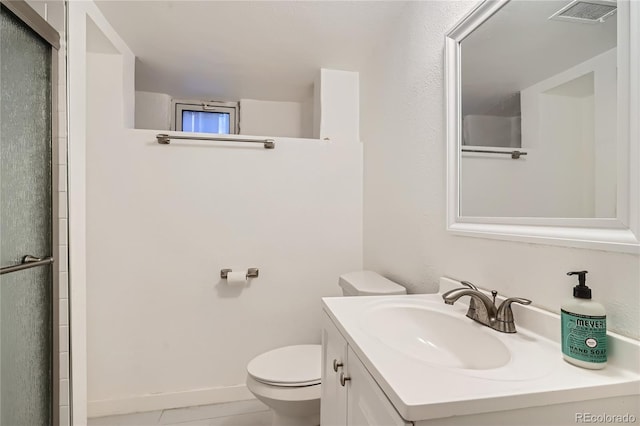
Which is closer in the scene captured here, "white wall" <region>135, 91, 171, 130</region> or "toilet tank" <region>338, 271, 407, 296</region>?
"toilet tank" <region>338, 271, 407, 296</region>

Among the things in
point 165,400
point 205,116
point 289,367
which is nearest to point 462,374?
point 289,367

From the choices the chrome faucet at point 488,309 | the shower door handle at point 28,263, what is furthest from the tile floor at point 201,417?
the chrome faucet at point 488,309

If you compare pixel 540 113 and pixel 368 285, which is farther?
pixel 368 285

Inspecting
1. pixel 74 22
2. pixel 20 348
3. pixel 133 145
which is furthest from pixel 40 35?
pixel 20 348

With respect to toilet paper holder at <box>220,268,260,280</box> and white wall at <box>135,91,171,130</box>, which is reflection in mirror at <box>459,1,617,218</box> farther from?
white wall at <box>135,91,171,130</box>

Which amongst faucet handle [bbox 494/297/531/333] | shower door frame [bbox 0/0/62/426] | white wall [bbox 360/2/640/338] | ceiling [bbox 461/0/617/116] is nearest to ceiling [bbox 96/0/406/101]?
white wall [bbox 360/2/640/338]

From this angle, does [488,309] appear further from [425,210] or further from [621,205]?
[425,210]

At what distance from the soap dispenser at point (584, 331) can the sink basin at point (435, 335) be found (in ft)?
0.45

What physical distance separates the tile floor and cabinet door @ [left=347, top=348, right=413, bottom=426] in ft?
3.79

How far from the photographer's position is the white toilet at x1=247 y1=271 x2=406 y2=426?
1.29m

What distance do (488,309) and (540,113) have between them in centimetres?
58

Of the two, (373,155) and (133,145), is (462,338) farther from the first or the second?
(133,145)

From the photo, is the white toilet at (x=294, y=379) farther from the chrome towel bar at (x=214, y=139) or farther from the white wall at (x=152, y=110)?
the white wall at (x=152, y=110)

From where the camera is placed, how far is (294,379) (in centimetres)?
131
